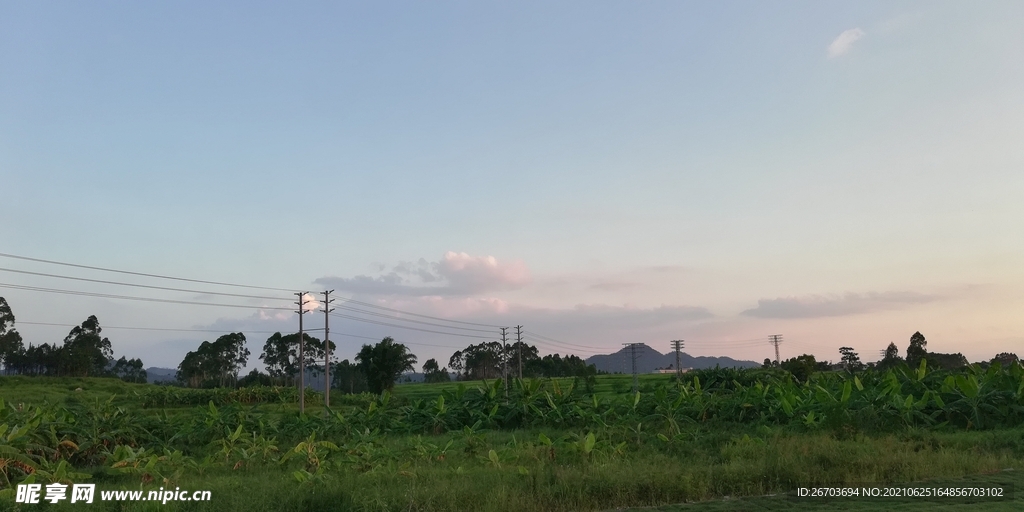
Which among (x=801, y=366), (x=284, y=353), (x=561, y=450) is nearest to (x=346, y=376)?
(x=284, y=353)

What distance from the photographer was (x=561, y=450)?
407 inches

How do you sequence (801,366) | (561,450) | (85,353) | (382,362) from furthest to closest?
(85,353), (382,362), (801,366), (561,450)

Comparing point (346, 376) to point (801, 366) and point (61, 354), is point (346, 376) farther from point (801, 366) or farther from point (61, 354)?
point (801, 366)

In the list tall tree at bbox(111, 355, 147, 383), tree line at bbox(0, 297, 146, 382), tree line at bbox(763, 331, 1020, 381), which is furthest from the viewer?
tall tree at bbox(111, 355, 147, 383)

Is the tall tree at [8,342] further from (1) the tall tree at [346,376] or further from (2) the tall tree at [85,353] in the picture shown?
(1) the tall tree at [346,376]

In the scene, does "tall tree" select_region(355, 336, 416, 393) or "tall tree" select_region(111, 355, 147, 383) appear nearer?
"tall tree" select_region(355, 336, 416, 393)

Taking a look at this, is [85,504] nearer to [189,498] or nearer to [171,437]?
[189,498]

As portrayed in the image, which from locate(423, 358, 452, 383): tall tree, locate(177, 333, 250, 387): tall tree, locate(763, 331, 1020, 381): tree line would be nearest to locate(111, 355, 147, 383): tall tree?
locate(177, 333, 250, 387): tall tree

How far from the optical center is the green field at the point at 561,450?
7.03 meters

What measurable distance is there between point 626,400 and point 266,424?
910cm

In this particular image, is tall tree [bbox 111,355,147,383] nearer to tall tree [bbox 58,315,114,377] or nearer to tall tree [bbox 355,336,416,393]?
tall tree [bbox 58,315,114,377]

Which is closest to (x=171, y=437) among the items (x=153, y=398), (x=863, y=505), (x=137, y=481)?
(x=137, y=481)

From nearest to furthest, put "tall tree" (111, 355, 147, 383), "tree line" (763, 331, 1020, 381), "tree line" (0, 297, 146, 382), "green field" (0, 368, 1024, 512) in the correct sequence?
"green field" (0, 368, 1024, 512), "tree line" (763, 331, 1020, 381), "tree line" (0, 297, 146, 382), "tall tree" (111, 355, 147, 383)

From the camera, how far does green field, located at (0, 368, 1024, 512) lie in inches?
277
